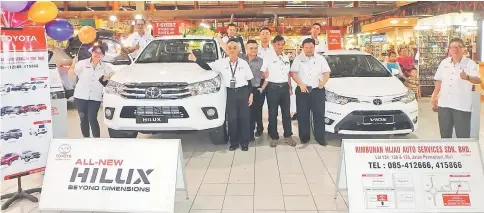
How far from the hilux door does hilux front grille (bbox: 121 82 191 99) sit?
4.08 m

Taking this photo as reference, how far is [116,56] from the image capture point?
9.57 metres

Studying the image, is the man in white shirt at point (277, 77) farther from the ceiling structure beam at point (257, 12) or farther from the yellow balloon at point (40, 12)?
the ceiling structure beam at point (257, 12)

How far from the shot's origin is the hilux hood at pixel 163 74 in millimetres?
4941

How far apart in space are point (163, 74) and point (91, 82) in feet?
2.95

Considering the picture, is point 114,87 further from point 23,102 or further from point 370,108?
point 370,108

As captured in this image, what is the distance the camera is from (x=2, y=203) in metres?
3.78

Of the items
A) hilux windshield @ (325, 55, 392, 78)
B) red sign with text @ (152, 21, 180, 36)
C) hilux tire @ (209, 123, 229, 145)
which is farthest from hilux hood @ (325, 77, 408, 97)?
red sign with text @ (152, 21, 180, 36)

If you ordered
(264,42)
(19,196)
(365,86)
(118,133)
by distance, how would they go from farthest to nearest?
(264,42) → (365,86) → (118,133) → (19,196)

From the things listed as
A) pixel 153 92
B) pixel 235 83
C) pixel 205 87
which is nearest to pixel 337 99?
pixel 235 83

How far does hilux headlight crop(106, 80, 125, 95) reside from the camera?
4973 millimetres

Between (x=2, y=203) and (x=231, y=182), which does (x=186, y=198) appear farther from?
(x=2, y=203)

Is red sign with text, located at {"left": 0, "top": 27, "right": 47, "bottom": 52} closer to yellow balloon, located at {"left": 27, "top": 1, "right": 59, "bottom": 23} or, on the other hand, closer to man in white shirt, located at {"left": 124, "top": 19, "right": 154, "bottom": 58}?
yellow balloon, located at {"left": 27, "top": 1, "right": 59, "bottom": 23}

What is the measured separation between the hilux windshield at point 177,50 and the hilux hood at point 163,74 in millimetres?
376

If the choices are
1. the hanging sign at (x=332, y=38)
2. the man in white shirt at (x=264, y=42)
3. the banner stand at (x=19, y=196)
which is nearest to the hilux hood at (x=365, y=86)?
the man in white shirt at (x=264, y=42)
